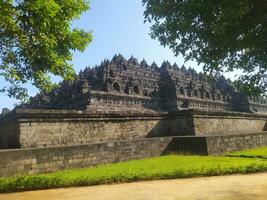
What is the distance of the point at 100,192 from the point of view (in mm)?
7324

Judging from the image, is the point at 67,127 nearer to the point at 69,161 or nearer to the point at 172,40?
the point at 69,161

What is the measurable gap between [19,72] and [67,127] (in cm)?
498

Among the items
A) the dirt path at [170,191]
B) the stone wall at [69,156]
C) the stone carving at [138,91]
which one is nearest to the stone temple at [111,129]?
the stone wall at [69,156]

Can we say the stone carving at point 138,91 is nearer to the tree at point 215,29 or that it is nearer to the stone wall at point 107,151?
the stone wall at point 107,151

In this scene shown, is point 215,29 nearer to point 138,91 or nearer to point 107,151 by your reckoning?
point 107,151

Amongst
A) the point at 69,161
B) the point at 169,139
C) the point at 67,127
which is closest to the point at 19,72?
the point at 69,161

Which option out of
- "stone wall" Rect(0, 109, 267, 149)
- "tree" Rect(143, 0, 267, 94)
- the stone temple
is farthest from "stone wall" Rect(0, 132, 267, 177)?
"tree" Rect(143, 0, 267, 94)

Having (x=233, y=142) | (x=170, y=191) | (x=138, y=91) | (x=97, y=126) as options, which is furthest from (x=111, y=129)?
(x=138, y=91)

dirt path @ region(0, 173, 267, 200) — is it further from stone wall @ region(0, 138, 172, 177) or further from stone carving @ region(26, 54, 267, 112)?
stone carving @ region(26, 54, 267, 112)

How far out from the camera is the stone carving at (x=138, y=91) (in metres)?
32.5

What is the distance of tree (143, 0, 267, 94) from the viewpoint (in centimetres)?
707

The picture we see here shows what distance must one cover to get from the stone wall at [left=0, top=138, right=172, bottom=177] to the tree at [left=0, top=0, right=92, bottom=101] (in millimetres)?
2128

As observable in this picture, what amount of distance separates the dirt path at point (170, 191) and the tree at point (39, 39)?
4.14m

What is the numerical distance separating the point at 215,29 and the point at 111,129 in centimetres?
1069
